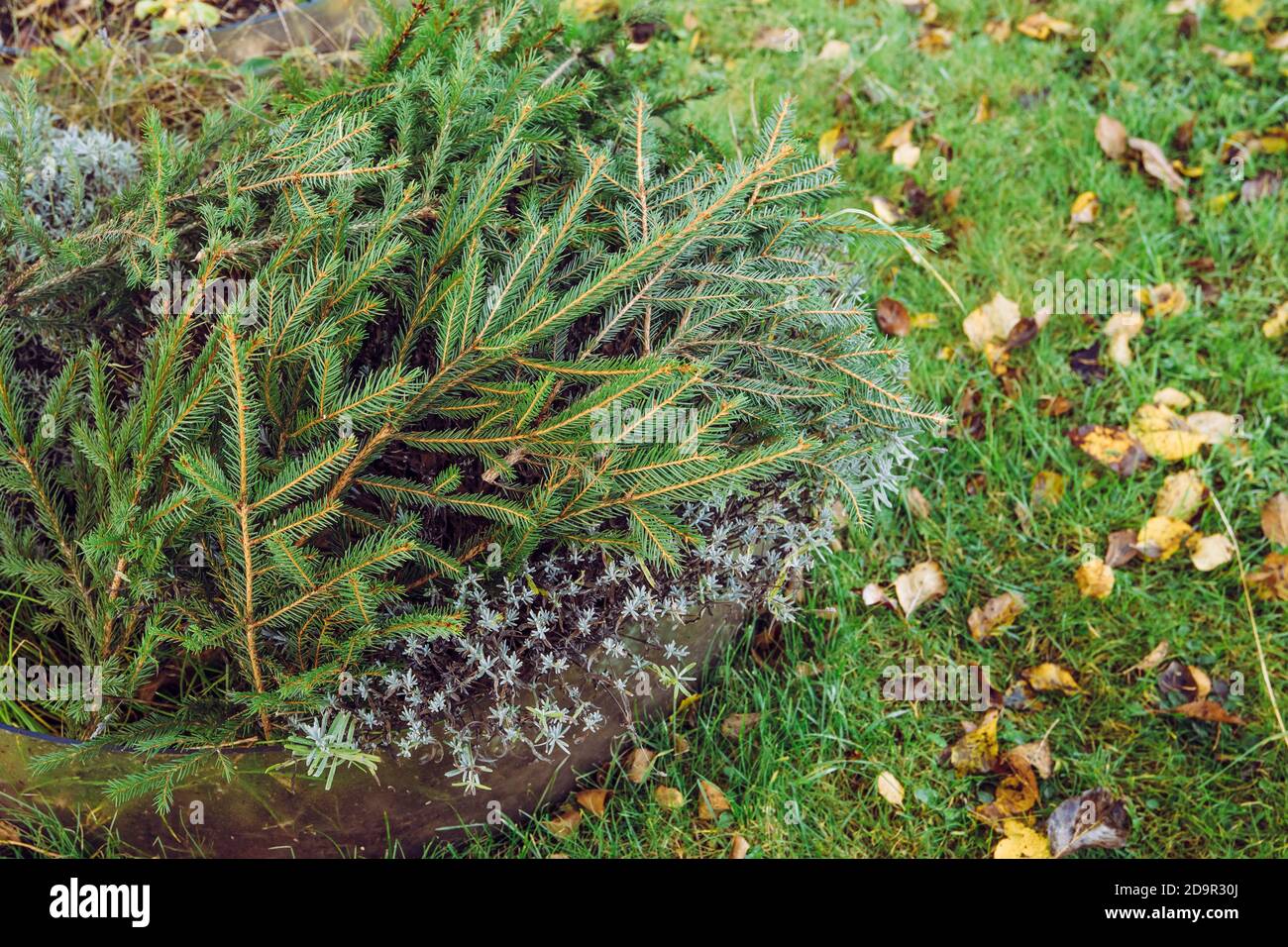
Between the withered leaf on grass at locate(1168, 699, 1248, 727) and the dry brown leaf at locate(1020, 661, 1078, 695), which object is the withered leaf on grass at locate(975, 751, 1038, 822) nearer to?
the dry brown leaf at locate(1020, 661, 1078, 695)

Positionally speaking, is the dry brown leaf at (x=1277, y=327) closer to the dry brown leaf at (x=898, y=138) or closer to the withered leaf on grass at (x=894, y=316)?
the withered leaf on grass at (x=894, y=316)

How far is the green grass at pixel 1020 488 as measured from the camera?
236 centimetres

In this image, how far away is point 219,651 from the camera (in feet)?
6.66

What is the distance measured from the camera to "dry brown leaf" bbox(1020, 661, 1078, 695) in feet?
8.38

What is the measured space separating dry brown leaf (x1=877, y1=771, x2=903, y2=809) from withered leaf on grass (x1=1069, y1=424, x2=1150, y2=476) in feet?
3.82

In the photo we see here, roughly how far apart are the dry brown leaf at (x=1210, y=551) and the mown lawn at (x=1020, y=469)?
4 centimetres

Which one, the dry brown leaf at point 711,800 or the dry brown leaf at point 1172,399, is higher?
the dry brown leaf at point 1172,399

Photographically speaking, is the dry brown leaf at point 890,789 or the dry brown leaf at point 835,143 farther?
the dry brown leaf at point 835,143

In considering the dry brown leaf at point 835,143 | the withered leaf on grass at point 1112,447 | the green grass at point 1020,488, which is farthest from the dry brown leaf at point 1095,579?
the dry brown leaf at point 835,143

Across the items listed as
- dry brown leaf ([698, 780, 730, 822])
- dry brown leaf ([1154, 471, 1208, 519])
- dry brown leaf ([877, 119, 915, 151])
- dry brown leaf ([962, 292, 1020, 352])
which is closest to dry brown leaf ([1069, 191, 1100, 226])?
dry brown leaf ([962, 292, 1020, 352])

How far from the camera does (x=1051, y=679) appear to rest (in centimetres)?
257

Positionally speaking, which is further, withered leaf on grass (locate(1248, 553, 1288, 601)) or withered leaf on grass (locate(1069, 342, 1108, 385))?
withered leaf on grass (locate(1069, 342, 1108, 385))

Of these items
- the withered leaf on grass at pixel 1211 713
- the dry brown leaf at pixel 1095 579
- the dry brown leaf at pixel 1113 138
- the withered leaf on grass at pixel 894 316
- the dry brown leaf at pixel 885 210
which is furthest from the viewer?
the dry brown leaf at pixel 1113 138
